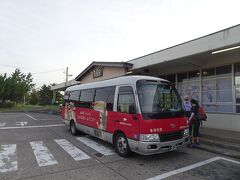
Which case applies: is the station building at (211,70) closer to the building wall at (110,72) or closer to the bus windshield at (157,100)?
the building wall at (110,72)

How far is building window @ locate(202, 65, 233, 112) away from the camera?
10391mm

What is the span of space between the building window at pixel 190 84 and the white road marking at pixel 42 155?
8919 millimetres

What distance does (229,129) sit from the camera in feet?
32.6

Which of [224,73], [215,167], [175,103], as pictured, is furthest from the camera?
[224,73]

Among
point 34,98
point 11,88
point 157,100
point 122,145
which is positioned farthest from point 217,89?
point 34,98

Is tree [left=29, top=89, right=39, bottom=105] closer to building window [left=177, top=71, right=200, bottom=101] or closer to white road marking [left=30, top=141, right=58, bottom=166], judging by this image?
building window [left=177, top=71, right=200, bottom=101]

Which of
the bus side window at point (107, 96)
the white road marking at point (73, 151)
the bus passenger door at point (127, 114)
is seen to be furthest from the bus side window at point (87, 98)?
the bus passenger door at point (127, 114)

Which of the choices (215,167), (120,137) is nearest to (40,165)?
(120,137)

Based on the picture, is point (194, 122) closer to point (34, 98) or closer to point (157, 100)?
point (157, 100)

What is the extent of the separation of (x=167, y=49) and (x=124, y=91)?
531cm

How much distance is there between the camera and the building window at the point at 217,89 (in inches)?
409

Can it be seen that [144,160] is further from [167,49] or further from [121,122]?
[167,49]

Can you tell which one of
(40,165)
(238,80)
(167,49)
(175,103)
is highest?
(167,49)

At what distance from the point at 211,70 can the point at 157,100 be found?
6.63 metres
